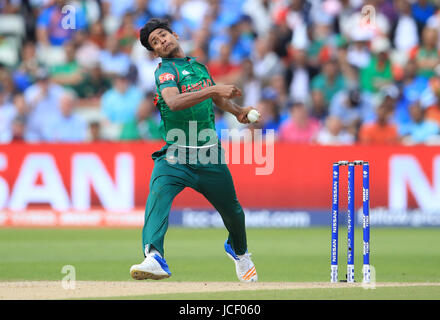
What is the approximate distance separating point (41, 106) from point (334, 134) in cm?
512

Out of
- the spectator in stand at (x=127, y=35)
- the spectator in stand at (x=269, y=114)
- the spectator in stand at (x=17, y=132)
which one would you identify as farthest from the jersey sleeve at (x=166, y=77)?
the spectator in stand at (x=127, y=35)

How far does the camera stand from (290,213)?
48.9 feet

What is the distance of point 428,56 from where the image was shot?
1656cm

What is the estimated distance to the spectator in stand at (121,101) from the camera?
629 inches

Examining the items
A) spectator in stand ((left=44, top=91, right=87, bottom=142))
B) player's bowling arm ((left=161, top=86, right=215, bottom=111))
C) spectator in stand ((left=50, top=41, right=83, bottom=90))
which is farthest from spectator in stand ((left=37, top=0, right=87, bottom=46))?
player's bowling arm ((left=161, top=86, right=215, bottom=111))

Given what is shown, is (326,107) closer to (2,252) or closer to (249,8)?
(249,8)

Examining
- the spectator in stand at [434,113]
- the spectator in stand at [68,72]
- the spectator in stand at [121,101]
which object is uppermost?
the spectator in stand at [68,72]

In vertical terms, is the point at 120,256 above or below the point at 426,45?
below

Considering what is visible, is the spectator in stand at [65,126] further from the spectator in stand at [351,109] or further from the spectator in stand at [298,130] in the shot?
the spectator in stand at [351,109]

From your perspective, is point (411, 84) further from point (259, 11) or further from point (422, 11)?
point (259, 11)

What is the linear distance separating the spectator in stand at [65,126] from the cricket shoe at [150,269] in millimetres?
8506

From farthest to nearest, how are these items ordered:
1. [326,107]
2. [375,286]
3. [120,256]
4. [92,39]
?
1. [92,39]
2. [326,107]
3. [120,256]
4. [375,286]
